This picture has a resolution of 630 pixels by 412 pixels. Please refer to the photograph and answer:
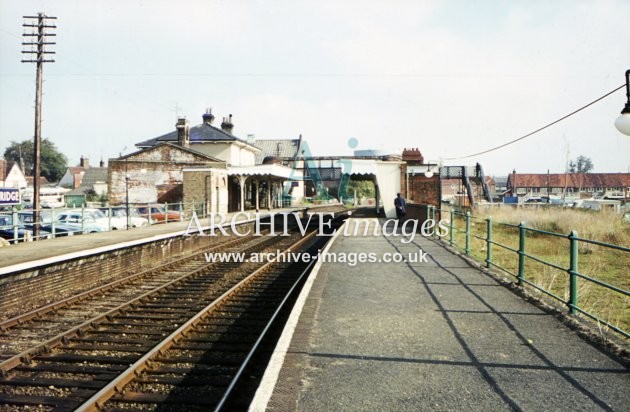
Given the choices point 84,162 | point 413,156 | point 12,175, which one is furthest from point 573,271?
point 84,162

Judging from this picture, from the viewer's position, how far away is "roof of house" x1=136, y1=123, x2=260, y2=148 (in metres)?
40.3

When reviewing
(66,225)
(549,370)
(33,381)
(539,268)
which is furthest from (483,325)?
(66,225)

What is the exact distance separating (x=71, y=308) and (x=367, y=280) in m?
5.18

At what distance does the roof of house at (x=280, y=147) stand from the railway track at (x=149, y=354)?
6014cm

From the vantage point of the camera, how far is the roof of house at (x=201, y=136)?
40.3 meters

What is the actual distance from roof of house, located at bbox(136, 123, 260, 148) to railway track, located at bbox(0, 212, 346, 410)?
31682 millimetres

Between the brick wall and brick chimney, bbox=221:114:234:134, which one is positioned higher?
brick chimney, bbox=221:114:234:134

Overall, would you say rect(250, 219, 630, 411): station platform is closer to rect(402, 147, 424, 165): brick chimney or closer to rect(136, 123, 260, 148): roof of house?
rect(402, 147, 424, 165): brick chimney

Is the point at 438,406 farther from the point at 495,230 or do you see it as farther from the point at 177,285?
the point at 495,230

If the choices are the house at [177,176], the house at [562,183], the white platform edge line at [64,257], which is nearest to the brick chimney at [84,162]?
the house at [177,176]

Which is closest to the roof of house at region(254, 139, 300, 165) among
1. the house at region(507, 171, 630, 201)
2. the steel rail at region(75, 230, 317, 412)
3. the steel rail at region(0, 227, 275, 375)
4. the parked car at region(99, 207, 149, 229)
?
the parked car at region(99, 207, 149, 229)

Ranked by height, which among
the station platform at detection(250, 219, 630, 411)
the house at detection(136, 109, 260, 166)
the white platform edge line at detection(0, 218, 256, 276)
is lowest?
the station platform at detection(250, 219, 630, 411)

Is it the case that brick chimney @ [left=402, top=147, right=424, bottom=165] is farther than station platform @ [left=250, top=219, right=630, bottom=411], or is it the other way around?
brick chimney @ [left=402, top=147, right=424, bottom=165]

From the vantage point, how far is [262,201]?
154 feet
